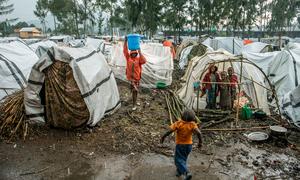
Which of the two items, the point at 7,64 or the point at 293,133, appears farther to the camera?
the point at 7,64

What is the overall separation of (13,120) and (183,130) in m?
4.34

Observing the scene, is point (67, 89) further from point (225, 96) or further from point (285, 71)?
point (285, 71)

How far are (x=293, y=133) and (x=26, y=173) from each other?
6261 mm

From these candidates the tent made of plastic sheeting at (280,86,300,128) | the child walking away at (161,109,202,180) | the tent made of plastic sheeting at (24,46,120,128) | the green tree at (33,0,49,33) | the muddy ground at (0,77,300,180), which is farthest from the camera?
the green tree at (33,0,49,33)

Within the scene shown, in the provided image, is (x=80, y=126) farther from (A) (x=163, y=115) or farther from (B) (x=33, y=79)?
(A) (x=163, y=115)

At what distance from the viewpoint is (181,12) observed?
3966 cm

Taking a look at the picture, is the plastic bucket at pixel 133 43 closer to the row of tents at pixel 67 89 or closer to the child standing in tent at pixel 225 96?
the row of tents at pixel 67 89

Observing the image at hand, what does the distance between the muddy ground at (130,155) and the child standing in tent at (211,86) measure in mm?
1451

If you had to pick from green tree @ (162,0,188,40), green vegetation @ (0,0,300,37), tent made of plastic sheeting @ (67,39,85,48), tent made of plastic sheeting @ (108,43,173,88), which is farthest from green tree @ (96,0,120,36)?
tent made of plastic sheeting @ (108,43,173,88)

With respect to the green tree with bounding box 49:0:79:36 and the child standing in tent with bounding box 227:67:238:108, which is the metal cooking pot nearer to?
the child standing in tent with bounding box 227:67:238:108

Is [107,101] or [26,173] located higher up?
[107,101]

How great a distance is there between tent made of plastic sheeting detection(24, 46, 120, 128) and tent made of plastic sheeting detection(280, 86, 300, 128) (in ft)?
16.7

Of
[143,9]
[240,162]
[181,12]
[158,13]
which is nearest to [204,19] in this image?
[181,12]

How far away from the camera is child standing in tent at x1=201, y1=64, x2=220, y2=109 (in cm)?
864
